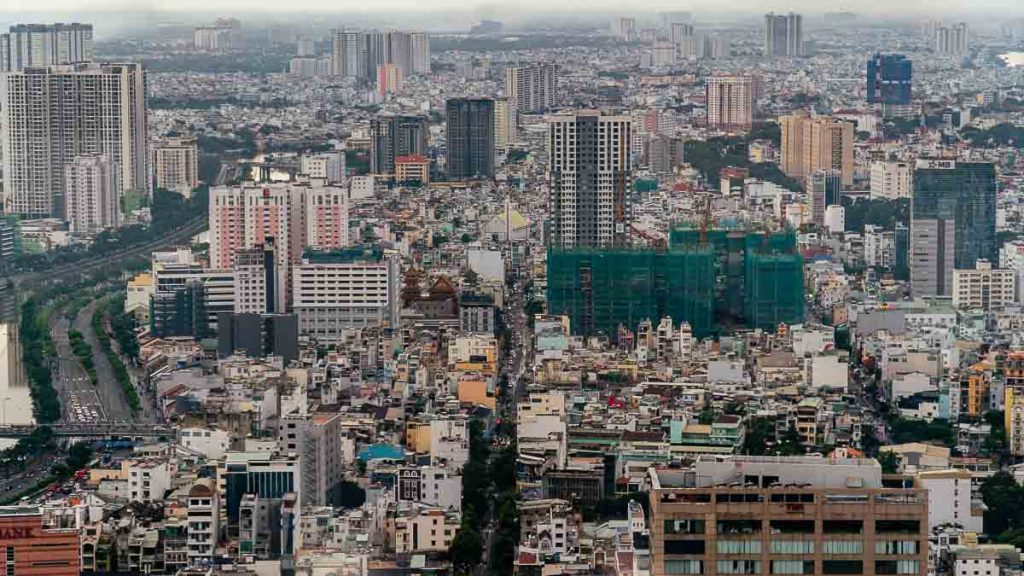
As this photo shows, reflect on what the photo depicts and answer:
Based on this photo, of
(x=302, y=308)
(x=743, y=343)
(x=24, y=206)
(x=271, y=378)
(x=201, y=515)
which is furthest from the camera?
(x=24, y=206)

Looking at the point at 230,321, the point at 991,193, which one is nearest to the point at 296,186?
the point at 230,321

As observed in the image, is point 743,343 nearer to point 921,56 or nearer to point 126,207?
point 126,207

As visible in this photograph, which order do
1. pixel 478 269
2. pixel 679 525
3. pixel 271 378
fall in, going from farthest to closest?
pixel 478 269 < pixel 271 378 < pixel 679 525

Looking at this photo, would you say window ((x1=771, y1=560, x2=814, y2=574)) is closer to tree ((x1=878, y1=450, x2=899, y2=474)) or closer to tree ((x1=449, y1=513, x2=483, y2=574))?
tree ((x1=449, y1=513, x2=483, y2=574))

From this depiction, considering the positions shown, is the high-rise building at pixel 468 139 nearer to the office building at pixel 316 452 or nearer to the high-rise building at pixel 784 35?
the high-rise building at pixel 784 35

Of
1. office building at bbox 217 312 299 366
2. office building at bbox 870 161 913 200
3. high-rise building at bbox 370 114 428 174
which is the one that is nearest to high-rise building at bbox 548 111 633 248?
office building at bbox 217 312 299 366

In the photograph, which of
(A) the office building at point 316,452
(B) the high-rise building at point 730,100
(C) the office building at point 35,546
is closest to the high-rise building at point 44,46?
(B) the high-rise building at point 730,100
